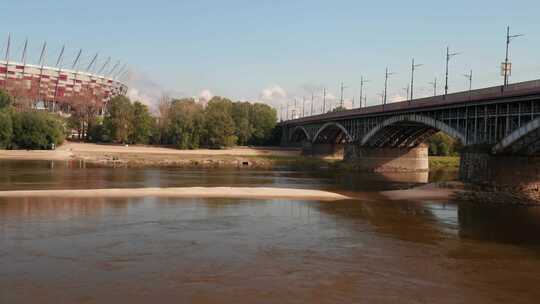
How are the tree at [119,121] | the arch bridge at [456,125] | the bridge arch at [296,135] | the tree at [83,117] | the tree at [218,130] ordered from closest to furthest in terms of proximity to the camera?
1. the arch bridge at [456,125]
2. the tree at [119,121]
3. the tree at [218,130]
4. the tree at [83,117]
5. the bridge arch at [296,135]

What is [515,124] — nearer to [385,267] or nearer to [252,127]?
[385,267]

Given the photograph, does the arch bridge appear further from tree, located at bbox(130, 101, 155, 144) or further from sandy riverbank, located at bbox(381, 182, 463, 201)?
tree, located at bbox(130, 101, 155, 144)

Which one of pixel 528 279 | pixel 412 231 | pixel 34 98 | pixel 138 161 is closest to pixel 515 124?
pixel 412 231

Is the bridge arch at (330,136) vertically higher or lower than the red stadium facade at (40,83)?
lower

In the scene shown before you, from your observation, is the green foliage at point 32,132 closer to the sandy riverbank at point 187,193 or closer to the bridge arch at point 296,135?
the sandy riverbank at point 187,193

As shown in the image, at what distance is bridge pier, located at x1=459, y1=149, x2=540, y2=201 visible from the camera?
46234mm

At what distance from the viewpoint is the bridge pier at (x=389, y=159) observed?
90562 mm

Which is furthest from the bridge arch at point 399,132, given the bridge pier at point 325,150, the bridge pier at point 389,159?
the bridge pier at point 325,150

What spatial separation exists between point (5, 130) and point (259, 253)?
3642 inches

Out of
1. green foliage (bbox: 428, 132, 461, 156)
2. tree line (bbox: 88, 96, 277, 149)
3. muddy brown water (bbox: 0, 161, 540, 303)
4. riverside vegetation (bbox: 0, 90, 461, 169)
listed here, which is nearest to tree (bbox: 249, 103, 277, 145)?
riverside vegetation (bbox: 0, 90, 461, 169)

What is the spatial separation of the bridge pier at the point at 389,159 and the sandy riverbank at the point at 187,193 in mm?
42626

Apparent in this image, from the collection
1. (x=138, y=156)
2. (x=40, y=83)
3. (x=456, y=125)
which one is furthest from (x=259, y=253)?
(x=40, y=83)

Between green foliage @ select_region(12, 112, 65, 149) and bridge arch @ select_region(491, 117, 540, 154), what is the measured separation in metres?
89.6

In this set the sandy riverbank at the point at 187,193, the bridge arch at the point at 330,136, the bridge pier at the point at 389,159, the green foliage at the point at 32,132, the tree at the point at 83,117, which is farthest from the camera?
the tree at the point at 83,117
